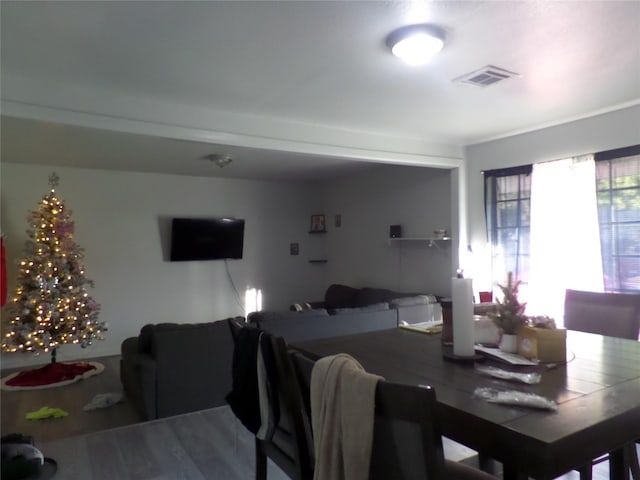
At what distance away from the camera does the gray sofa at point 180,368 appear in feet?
10.6

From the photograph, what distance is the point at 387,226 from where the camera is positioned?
5961 millimetres

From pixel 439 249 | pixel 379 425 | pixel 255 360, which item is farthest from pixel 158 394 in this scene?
pixel 439 249

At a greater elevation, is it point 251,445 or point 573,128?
point 573,128

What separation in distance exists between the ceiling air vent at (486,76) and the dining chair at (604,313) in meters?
1.47

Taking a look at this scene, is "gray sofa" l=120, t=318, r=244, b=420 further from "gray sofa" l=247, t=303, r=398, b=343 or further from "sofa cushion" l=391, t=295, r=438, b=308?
"sofa cushion" l=391, t=295, r=438, b=308

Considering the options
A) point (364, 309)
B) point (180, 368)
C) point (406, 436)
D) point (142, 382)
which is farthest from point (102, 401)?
point (406, 436)

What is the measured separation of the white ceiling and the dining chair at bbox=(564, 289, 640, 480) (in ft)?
4.71

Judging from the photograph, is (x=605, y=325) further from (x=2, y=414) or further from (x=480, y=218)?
(x=2, y=414)

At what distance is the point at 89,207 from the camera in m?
5.58

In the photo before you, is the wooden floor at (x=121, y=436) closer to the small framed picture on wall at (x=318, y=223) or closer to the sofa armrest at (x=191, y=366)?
the sofa armrest at (x=191, y=366)

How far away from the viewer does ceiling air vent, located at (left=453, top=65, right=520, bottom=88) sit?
2.74 meters

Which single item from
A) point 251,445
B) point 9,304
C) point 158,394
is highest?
point 9,304

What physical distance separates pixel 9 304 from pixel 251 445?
12.3 feet

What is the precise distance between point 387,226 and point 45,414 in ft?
14.1
